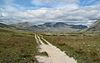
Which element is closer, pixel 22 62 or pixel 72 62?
pixel 72 62

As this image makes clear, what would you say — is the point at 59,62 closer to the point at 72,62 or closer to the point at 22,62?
the point at 72,62

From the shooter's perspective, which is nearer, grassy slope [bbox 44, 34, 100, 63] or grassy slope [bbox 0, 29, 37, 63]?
grassy slope [bbox 44, 34, 100, 63]

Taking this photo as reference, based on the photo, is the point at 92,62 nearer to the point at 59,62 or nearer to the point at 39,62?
the point at 59,62

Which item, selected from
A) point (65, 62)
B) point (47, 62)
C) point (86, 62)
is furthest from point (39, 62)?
point (86, 62)

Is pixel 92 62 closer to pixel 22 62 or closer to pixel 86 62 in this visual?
pixel 86 62

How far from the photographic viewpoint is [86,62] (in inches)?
732

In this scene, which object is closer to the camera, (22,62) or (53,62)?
(53,62)

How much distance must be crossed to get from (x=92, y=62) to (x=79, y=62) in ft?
3.43

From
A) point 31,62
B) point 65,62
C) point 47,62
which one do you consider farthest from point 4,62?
point 65,62

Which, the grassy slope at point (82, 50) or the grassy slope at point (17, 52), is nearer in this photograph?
the grassy slope at point (82, 50)

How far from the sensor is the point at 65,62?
1759 centimetres

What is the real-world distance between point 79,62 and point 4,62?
6.26 metres

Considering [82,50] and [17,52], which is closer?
[17,52]

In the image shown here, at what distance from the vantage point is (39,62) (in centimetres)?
1850
